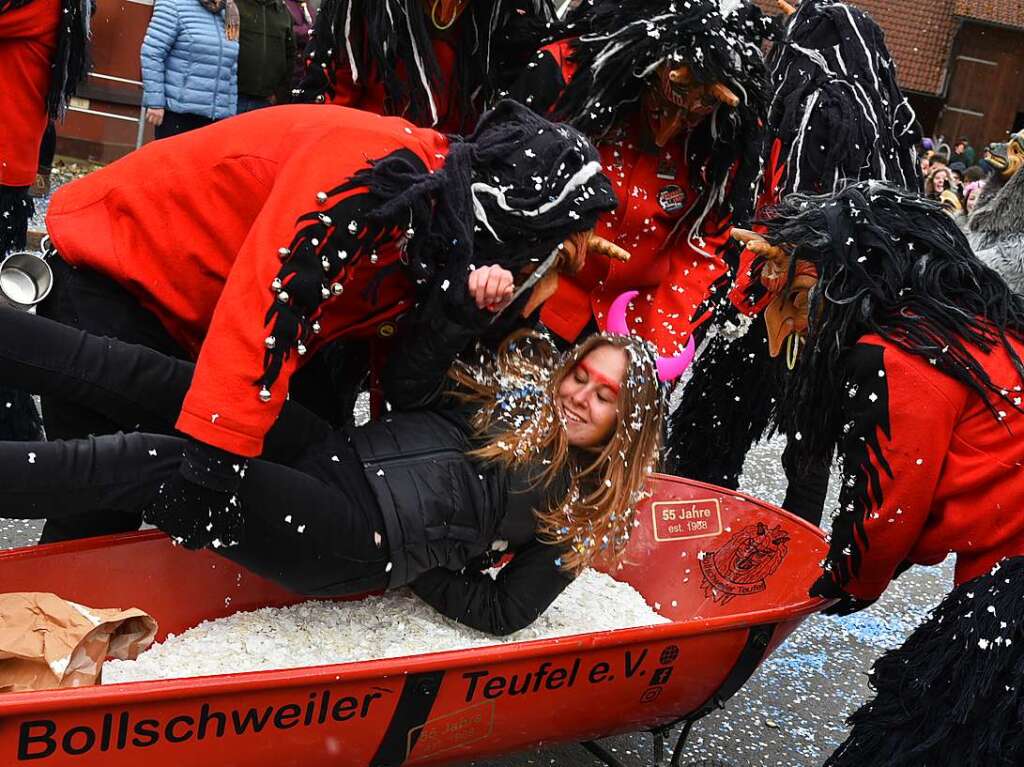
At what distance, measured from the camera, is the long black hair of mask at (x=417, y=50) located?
291cm

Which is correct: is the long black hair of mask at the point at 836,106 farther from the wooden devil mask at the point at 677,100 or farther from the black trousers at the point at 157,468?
the black trousers at the point at 157,468

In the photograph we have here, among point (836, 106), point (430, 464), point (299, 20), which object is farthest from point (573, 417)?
point (299, 20)

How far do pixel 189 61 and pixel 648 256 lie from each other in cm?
375

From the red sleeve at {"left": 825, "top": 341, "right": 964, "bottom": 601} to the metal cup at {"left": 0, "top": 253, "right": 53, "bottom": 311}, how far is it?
1.51 metres

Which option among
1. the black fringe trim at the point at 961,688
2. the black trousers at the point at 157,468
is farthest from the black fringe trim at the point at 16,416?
the black fringe trim at the point at 961,688

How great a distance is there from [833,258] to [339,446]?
1.04m

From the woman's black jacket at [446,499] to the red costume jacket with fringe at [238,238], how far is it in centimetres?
14

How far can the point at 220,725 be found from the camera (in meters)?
1.87

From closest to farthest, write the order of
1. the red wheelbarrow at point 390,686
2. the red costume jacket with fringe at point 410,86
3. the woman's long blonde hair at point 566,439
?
the red wheelbarrow at point 390,686
the woman's long blonde hair at point 566,439
the red costume jacket with fringe at point 410,86

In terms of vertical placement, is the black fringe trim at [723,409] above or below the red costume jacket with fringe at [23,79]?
below

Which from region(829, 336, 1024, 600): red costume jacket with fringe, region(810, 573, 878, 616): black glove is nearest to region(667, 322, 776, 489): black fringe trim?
region(810, 573, 878, 616): black glove

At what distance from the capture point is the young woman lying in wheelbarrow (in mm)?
2031

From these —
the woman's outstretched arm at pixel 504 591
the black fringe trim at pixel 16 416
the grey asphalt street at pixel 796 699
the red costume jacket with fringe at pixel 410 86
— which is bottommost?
the grey asphalt street at pixel 796 699

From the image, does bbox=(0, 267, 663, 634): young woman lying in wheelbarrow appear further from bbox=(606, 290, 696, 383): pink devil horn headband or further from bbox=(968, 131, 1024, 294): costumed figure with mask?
bbox=(968, 131, 1024, 294): costumed figure with mask
